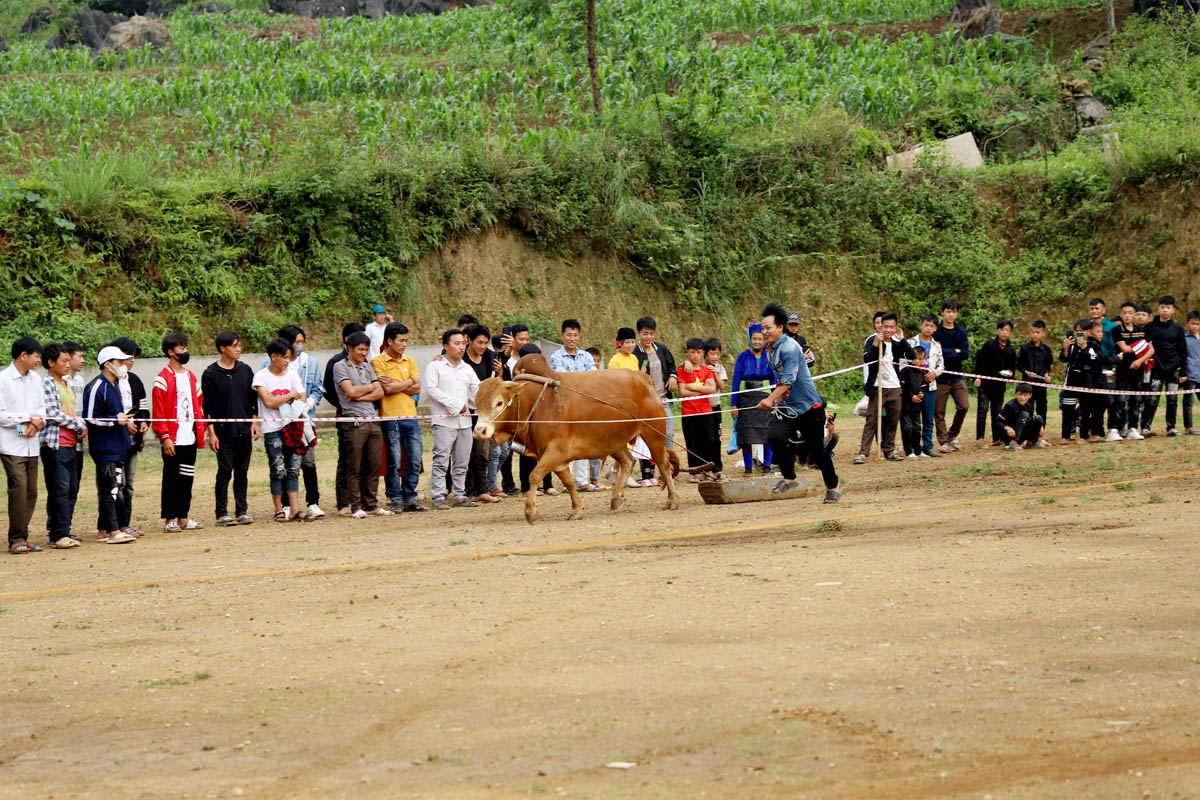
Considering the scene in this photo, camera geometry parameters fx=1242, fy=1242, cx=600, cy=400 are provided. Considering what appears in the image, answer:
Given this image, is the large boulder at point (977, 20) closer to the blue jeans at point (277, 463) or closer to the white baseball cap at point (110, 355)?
the blue jeans at point (277, 463)

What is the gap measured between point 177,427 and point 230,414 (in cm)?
64

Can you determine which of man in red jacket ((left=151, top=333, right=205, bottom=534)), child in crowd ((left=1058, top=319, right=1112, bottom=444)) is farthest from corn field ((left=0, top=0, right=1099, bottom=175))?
man in red jacket ((left=151, top=333, right=205, bottom=534))

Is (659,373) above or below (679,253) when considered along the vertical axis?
below

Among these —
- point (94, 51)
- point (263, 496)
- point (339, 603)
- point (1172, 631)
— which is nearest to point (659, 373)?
point (263, 496)

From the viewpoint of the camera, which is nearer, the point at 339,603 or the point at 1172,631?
the point at 1172,631

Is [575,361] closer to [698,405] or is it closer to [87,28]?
[698,405]

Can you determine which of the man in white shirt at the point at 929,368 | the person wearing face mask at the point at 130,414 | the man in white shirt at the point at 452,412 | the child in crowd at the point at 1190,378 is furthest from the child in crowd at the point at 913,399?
the person wearing face mask at the point at 130,414

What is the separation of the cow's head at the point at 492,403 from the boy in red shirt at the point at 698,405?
135 inches

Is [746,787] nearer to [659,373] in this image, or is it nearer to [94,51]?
[659,373]

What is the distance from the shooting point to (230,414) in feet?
44.5

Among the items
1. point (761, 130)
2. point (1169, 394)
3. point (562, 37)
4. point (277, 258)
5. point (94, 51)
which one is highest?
point (94, 51)

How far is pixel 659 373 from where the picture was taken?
16.7m

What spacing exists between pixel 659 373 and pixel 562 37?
16.7 metres

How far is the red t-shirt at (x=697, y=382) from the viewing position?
16.7 metres
